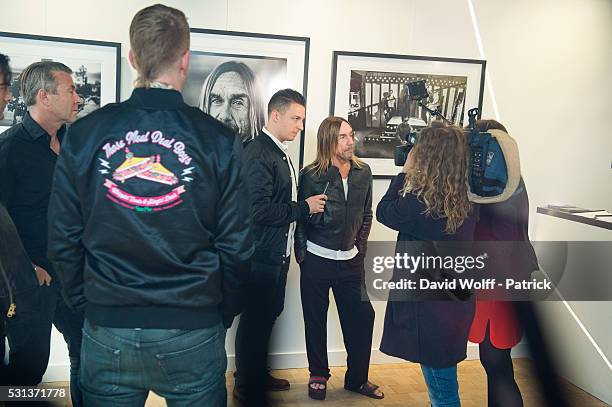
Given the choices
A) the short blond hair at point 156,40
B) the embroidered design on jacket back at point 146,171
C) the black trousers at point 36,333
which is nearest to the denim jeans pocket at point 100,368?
the embroidered design on jacket back at point 146,171

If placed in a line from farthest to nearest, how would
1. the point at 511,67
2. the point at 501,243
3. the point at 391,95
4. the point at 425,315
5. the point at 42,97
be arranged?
1. the point at 511,67
2. the point at 391,95
3. the point at 501,243
4. the point at 42,97
5. the point at 425,315

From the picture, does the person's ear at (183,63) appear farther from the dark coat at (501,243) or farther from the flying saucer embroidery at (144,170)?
the dark coat at (501,243)

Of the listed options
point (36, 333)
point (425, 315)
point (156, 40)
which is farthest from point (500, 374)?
point (156, 40)

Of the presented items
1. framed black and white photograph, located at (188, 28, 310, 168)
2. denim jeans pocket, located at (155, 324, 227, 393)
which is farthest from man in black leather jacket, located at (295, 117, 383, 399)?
denim jeans pocket, located at (155, 324, 227, 393)

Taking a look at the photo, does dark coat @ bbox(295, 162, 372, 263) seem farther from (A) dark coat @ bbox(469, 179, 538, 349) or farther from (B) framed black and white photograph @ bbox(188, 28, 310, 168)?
(A) dark coat @ bbox(469, 179, 538, 349)

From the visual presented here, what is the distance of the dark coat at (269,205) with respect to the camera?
2844mm

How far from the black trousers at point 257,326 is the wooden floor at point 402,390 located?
4.4 inches

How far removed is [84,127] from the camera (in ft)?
4.78

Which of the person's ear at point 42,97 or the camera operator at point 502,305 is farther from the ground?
the person's ear at point 42,97

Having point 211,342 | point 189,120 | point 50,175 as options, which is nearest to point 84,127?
point 189,120

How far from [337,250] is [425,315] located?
89 centimetres

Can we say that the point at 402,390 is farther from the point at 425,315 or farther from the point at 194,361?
the point at 194,361

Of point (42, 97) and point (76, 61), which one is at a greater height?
point (76, 61)

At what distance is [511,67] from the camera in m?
3.63
